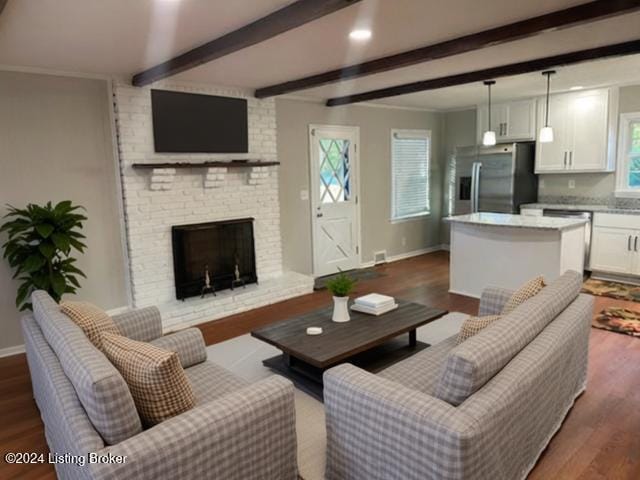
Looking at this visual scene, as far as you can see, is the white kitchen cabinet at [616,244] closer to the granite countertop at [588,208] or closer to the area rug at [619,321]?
the granite countertop at [588,208]

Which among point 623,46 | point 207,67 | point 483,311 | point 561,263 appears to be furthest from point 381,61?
point 561,263

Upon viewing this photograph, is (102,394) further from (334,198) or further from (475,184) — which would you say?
(475,184)

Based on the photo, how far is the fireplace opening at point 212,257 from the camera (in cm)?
488

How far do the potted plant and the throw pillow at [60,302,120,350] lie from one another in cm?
146

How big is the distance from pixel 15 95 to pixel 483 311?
13.9 feet

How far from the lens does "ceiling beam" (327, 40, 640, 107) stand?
3693 mm

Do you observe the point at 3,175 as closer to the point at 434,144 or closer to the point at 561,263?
the point at 561,263

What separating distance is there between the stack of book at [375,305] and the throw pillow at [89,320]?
1.80m

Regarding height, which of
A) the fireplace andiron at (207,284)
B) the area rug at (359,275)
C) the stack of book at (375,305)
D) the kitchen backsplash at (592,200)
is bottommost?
the area rug at (359,275)

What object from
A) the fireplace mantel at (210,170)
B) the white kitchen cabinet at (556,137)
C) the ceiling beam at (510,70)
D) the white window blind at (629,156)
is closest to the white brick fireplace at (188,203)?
the fireplace mantel at (210,170)

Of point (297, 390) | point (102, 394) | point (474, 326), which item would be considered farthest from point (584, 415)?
point (102, 394)

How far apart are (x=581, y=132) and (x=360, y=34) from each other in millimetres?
4312

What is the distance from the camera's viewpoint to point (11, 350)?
4.02 meters

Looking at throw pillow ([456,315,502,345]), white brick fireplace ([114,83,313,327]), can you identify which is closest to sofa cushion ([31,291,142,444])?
throw pillow ([456,315,502,345])
